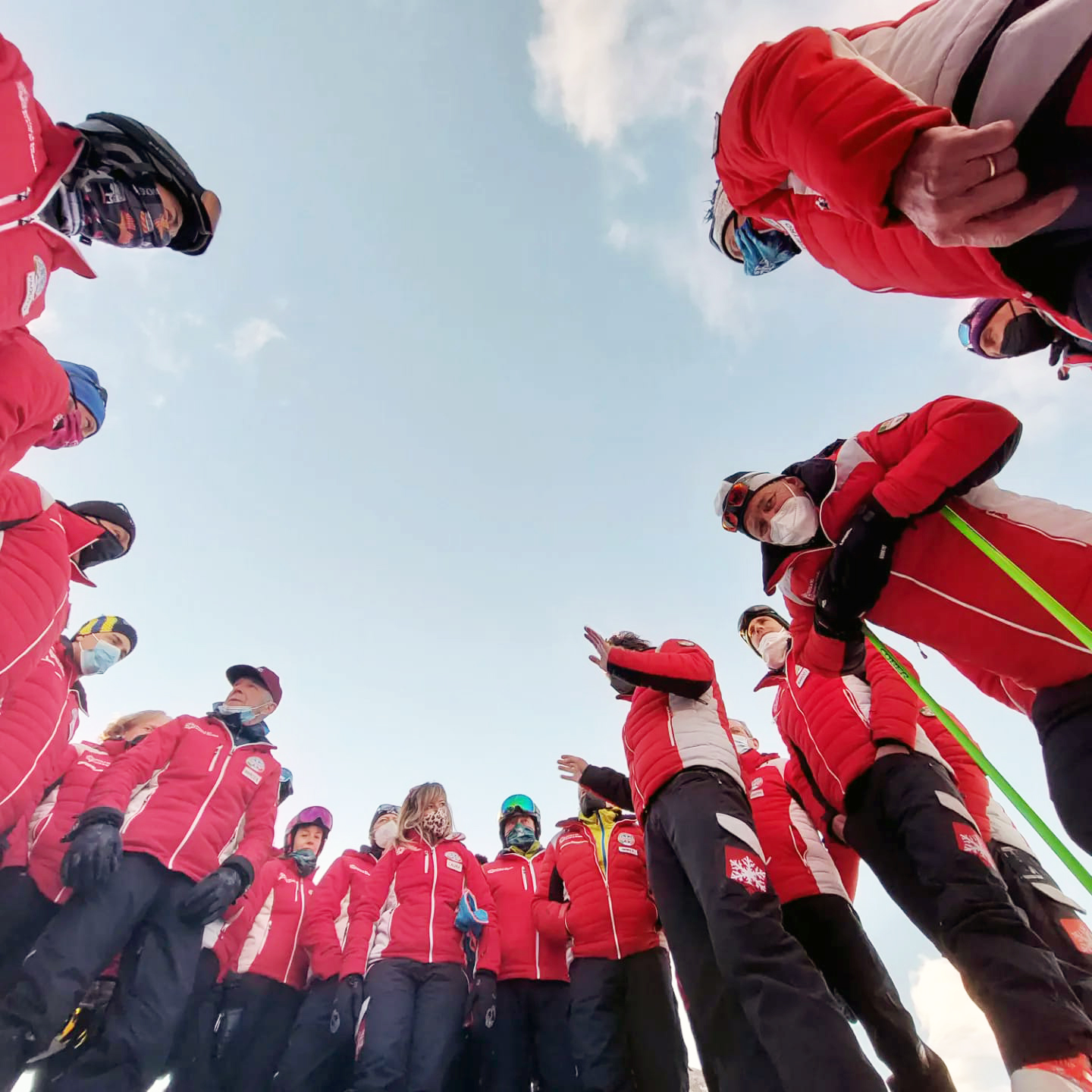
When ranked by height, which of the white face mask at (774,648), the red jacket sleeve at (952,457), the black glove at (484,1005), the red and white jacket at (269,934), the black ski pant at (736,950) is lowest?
the black ski pant at (736,950)

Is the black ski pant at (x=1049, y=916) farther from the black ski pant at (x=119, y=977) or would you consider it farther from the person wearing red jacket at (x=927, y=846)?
the black ski pant at (x=119, y=977)

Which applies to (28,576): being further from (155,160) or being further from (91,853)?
(155,160)

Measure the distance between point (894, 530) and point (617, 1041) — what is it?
124 inches

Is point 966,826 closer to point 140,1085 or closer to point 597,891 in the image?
point 597,891

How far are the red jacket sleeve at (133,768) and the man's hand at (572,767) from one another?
268 cm

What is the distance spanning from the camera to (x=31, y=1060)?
314cm

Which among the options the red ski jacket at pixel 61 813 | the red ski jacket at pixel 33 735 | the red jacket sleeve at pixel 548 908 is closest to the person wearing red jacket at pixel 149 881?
the red ski jacket at pixel 61 813

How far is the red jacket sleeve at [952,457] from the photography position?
2262mm

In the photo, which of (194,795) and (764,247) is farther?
(194,795)

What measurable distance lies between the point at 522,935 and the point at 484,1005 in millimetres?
546

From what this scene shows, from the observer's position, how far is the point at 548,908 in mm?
4516

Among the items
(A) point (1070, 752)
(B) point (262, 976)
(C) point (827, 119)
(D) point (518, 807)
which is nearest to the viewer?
(C) point (827, 119)

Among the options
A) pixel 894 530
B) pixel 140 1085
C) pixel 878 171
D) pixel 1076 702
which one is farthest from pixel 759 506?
pixel 140 1085

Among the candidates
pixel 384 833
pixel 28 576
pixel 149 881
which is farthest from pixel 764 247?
pixel 384 833
